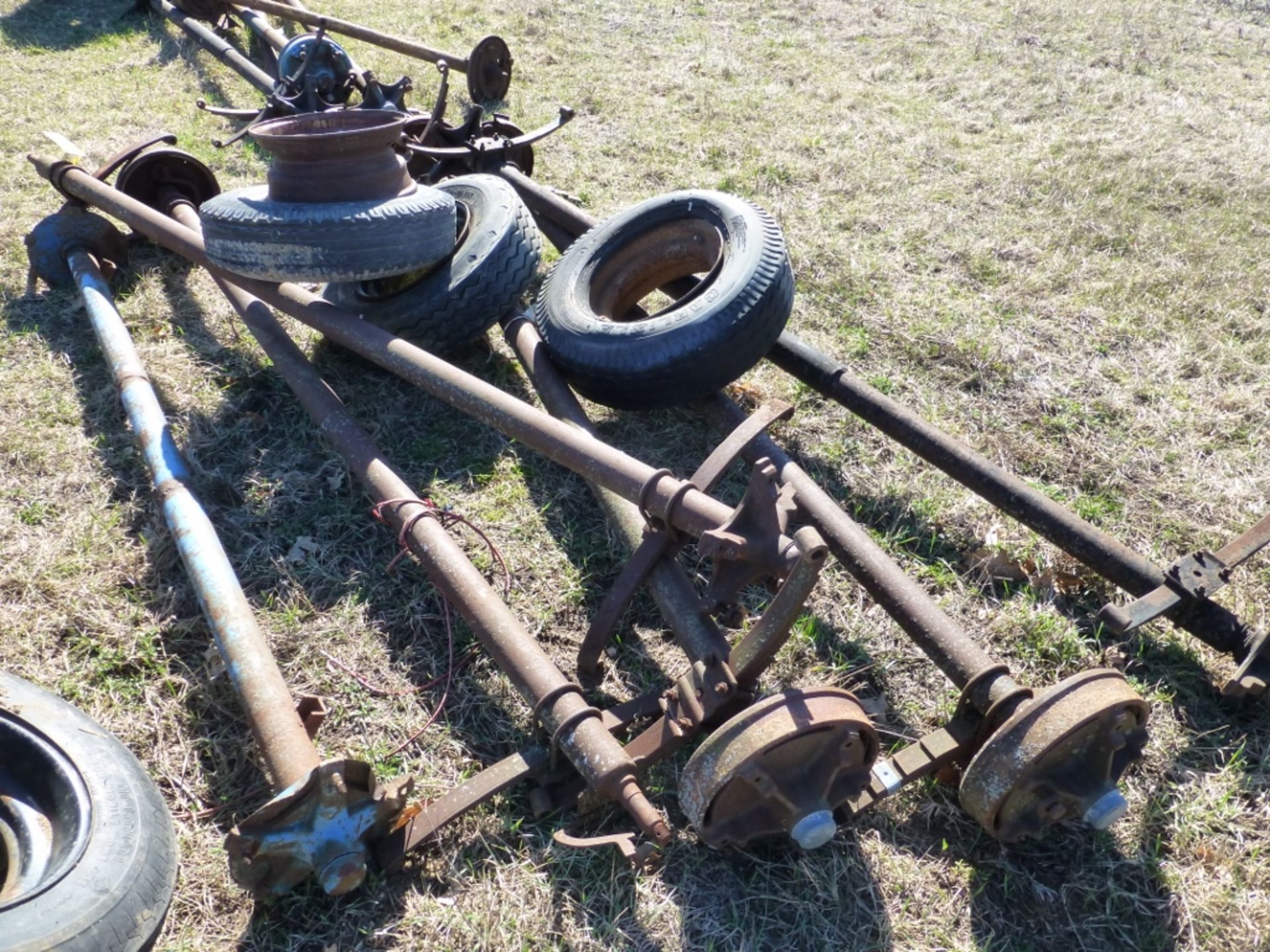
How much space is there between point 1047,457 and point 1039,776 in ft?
6.07

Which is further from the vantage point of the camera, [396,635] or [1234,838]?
[396,635]

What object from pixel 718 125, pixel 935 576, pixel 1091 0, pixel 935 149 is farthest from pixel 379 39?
pixel 1091 0

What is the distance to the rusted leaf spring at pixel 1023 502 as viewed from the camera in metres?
2.85

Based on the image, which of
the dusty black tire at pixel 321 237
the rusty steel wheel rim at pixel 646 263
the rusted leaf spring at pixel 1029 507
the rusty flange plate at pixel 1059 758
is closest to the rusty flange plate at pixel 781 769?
the rusty flange plate at pixel 1059 758

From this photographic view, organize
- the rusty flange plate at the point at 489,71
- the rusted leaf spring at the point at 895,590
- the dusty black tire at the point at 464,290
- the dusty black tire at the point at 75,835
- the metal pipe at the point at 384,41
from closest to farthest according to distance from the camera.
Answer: the dusty black tire at the point at 75,835 → the rusted leaf spring at the point at 895,590 → the dusty black tire at the point at 464,290 → the metal pipe at the point at 384,41 → the rusty flange plate at the point at 489,71

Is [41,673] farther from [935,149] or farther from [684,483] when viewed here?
[935,149]

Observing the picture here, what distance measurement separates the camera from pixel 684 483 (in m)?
2.64

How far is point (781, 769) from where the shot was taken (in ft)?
7.50

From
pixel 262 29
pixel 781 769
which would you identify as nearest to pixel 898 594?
pixel 781 769

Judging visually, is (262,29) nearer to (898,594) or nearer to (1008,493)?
(1008,493)

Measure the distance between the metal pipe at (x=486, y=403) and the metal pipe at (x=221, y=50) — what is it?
2592 mm

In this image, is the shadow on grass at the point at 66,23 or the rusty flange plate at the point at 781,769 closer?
the rusty flange plate at the point at 781,769

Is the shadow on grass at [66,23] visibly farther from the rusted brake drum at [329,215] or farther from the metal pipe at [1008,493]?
the metal pipe at [1008,493]

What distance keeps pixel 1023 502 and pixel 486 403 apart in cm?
187
